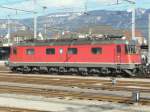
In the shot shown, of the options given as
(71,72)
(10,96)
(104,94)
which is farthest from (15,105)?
(71,72)

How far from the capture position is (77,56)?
41.6 meters

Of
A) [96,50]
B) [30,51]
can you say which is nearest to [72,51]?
[96,50]

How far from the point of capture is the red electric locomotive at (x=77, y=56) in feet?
128

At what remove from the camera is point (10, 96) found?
2292cm

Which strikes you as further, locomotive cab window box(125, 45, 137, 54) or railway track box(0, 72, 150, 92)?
locomotive cab window box(125, 45, 137, 54)

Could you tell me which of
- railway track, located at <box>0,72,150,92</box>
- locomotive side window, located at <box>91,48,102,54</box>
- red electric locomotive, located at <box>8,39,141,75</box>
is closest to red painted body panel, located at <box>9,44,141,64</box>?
red electric locomotive, located at <box>8,39,141,75</box>

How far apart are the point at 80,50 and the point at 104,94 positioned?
1805 cm

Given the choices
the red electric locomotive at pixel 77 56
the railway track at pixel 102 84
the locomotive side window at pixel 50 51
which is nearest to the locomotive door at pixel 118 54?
the red electric locomotive at pixel 77 56

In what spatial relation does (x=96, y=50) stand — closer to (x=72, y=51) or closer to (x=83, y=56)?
(x=83, y=56)

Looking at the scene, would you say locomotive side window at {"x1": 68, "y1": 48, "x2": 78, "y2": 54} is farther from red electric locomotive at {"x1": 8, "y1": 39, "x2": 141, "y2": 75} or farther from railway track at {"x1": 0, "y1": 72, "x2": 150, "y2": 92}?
railway track at {"x1": 0, "y1": 72, "x2": 150, "y2": 92}

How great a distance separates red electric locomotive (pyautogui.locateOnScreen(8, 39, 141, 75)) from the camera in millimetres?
38969

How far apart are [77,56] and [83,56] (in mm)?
769

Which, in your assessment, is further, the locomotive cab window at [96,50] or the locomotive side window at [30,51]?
the locomotive side window at [30,51]

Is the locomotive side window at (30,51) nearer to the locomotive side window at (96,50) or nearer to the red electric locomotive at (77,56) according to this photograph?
the red electric locomotive at (77,56)
